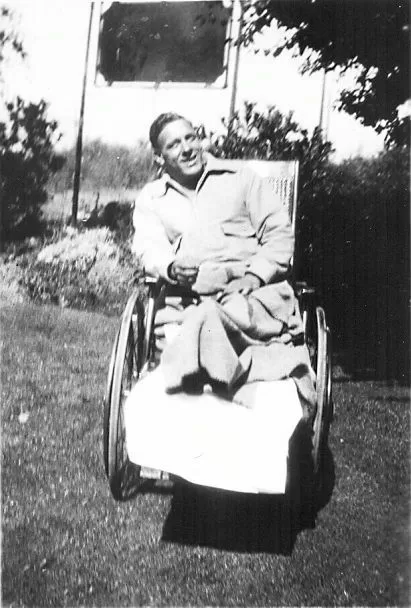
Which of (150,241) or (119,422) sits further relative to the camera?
(150,241)

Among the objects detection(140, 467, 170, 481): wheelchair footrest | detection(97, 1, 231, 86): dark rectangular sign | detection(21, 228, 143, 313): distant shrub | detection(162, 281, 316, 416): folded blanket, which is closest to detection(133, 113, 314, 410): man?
detection(162, 281, 316, 416): folded blanket

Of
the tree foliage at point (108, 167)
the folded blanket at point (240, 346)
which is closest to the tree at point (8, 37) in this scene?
the tree foliage at point (108, 167)

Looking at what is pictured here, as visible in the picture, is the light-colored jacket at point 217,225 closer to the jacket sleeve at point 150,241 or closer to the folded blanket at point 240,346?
the jacket sleeve at point 150,241

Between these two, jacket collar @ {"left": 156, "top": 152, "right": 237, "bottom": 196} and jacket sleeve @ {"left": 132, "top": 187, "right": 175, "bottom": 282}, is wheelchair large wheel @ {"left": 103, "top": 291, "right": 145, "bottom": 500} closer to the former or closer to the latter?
jacket sleeve @ {"left": 132, "top": 187, "right": 175, "bottom": 282}

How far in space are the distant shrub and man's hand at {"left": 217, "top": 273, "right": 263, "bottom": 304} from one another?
214cm

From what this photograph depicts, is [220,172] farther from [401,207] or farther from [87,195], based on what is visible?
[401,207]

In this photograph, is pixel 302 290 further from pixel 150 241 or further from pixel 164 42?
pixel 164 42

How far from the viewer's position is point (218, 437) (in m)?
1.96

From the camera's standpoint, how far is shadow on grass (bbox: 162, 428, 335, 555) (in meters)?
2.22

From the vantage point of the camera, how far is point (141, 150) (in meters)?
4.12

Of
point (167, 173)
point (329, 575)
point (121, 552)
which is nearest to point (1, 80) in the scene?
point (167, 173)

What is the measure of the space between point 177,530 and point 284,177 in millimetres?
1888

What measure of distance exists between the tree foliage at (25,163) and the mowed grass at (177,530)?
5.07 ft

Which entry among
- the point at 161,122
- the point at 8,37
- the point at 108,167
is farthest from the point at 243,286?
the point at 108,167
